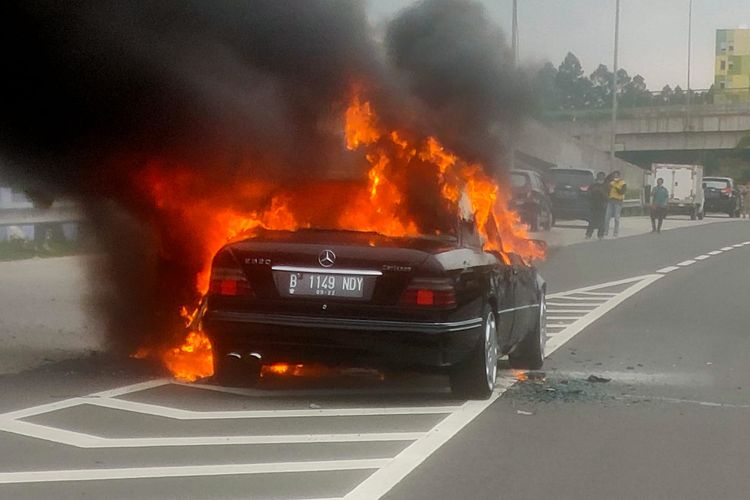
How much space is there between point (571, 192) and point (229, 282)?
33.9m

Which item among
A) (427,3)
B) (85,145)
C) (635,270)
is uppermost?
(427,3)

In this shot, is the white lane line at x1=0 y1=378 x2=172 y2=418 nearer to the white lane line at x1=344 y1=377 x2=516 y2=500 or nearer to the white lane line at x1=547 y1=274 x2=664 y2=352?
the white lane line at x1=344 y1=377 x2=516 y2=500

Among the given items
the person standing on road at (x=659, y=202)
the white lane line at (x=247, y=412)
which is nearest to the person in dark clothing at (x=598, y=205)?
the person standing on road at (x=659, y=202)

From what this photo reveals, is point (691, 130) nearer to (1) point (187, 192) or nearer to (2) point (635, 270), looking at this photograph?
(2) point (635, 270)

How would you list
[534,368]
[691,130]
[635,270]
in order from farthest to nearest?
[691,130], [635,270], [534,368]

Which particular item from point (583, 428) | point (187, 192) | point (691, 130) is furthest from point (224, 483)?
point (691, 130)

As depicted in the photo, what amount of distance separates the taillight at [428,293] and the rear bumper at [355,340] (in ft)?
0.42

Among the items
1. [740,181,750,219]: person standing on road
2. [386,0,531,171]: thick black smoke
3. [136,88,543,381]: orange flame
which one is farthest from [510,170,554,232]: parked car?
[740,181,750,219]: person standing on road

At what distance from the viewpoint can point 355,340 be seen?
8.88 metres

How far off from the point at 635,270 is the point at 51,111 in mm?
16589

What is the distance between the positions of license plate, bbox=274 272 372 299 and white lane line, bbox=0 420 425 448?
1081mm

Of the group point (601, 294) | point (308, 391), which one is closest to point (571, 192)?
point (601, 294)

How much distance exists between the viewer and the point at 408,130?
10.5m

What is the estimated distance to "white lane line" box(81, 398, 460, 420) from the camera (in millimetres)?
8688
